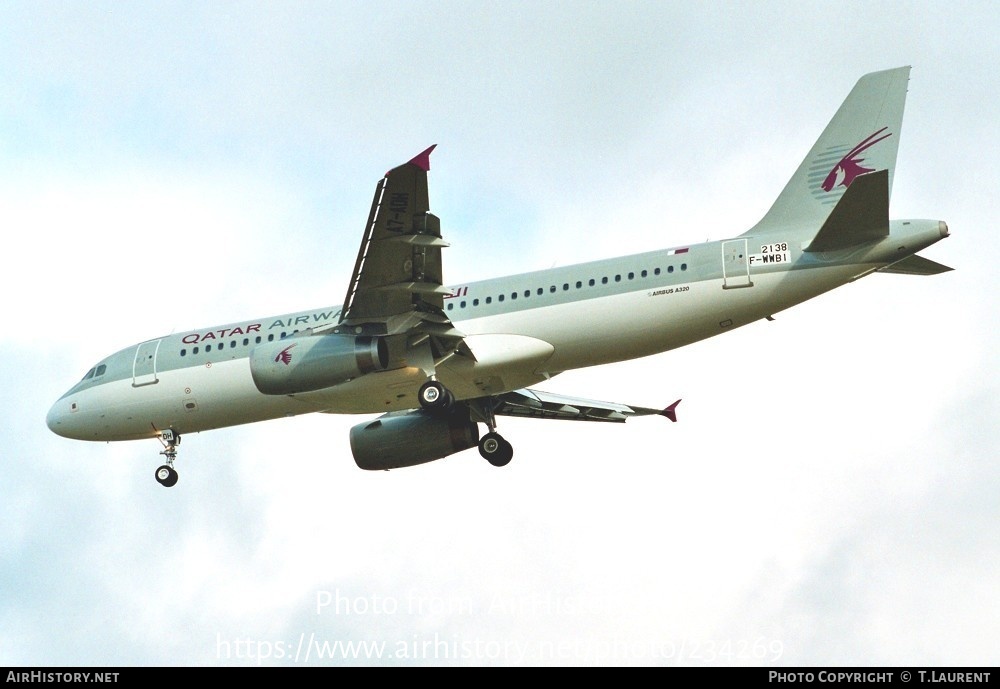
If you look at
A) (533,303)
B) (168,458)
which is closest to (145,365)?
(168,458)

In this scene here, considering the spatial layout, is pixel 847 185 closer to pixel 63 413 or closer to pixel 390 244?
pixel 390 244

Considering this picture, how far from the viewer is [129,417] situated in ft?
106

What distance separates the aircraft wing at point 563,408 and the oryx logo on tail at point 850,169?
8083 mm

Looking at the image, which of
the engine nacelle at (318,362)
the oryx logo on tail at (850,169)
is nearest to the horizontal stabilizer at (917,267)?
the oryx logo on tail at (850,169)

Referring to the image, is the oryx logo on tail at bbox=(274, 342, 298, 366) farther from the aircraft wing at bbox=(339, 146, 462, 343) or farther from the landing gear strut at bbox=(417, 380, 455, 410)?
the landing gear strut at bbox=(417, 380, 455, 410)

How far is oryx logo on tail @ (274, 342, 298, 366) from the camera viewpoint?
28125mm

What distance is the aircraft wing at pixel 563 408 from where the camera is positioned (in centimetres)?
3447

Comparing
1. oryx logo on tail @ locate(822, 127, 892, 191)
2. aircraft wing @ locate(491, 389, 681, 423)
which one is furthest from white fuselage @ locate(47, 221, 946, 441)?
aircraft wing @ locate(491, 389, 681, 423)

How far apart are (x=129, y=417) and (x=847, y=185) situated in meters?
17.7

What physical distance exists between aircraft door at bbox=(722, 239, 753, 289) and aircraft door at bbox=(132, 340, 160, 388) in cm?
1383
